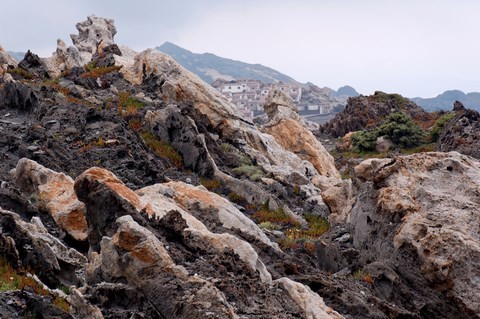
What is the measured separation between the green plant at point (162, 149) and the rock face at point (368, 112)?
4566cm

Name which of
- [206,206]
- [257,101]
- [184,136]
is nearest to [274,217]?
[184,136]

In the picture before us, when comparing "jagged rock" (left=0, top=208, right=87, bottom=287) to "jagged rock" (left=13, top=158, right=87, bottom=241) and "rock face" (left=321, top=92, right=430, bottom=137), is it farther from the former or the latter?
"rock face" (left=321, top=92, right=430, bottom=137)

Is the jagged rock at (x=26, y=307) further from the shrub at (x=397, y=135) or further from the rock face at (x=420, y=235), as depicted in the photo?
the shrub at (x=397, y=135)

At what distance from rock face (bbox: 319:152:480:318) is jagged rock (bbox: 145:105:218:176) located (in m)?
8.58

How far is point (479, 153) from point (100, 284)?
102 ft

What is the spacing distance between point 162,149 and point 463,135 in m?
23.8

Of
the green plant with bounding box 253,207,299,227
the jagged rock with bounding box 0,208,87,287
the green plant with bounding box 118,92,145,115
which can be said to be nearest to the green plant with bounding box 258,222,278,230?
the green plant with bounding box 253,207,299,227

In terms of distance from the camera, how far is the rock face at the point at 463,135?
36844 mm

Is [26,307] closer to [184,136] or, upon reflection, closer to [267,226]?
[267,226]

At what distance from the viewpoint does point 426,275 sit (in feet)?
39.9

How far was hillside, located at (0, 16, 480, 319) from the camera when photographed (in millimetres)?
8609

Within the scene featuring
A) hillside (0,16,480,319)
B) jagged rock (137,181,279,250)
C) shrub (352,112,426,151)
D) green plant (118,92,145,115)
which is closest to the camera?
hillside (0,16,480,319)

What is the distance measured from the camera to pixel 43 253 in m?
10.8

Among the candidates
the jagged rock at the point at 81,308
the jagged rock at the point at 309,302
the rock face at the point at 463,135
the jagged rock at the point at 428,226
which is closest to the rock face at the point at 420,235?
the jagged rock at the point at 428,226
